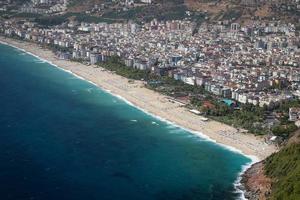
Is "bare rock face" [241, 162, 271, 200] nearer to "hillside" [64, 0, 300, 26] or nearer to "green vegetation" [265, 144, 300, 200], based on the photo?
"green vegetation" [265, 144, 300, 200]

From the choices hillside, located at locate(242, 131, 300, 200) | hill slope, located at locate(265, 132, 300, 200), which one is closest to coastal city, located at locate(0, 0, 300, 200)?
hillside, located at locate(242, 131, 300, 200)

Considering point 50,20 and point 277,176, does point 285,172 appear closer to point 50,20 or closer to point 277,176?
point 277,176

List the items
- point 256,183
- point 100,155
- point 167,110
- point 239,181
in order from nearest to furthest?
point 256,183 < point 239,181 < point 100,155 < point 167,110

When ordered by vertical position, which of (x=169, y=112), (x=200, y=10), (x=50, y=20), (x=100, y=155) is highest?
(x=200, y=10)

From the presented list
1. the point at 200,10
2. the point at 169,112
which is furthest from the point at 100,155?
the point at 200,10

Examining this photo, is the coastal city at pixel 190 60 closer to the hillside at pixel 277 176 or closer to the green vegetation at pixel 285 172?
the hillside at pixel 277 176

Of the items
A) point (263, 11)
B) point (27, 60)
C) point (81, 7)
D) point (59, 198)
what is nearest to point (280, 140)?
point (59, 198)

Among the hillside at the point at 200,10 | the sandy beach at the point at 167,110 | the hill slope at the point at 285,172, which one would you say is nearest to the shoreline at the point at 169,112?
the sandy beach at the point at 167,110
